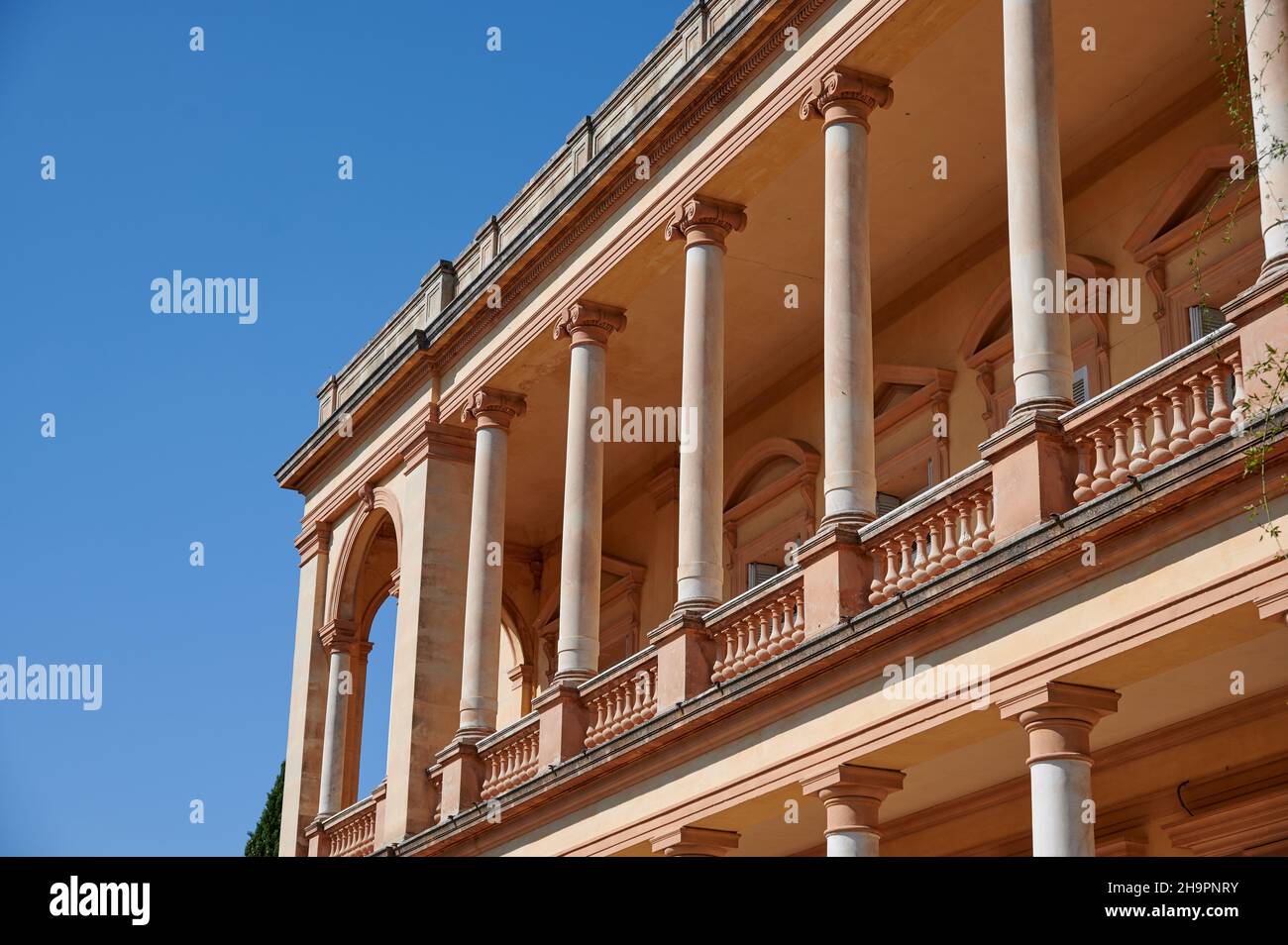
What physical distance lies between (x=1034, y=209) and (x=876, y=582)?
3.38m

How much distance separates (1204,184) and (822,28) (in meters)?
3.93

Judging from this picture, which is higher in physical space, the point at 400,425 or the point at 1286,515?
the point at 400,425

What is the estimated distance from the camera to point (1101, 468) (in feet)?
44.9

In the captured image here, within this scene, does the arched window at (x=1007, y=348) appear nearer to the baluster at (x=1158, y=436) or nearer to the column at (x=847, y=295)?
the column at (x=847, y=295)

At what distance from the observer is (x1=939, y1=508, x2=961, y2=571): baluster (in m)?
15.1

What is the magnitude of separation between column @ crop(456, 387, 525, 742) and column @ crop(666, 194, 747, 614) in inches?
172

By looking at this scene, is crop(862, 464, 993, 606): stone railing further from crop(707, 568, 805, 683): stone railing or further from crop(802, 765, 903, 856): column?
crop(802, 765, 903, 856): column

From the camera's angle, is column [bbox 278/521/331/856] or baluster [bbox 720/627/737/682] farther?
column [bbox 278/521/331/856]

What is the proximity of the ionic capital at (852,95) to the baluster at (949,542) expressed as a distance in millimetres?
4426

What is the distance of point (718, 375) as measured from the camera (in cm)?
1928

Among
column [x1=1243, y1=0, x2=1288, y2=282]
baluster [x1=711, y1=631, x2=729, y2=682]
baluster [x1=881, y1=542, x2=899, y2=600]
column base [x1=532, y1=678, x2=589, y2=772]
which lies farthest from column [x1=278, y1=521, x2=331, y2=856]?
column [x1=1243, y1=0, x2=1288, y2=282]

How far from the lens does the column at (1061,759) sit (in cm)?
1320
